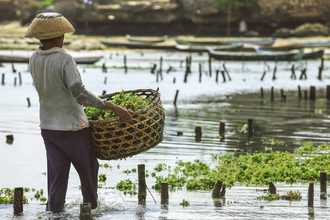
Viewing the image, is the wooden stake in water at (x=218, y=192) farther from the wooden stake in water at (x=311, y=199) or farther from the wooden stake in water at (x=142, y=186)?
the wooden stake in water at (x=311, y=199)

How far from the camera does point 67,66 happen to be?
577cm

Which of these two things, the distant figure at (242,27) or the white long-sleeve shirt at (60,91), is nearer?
the white long-sleeve shirt at (60,91)

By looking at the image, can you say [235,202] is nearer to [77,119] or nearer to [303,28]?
[77,119]

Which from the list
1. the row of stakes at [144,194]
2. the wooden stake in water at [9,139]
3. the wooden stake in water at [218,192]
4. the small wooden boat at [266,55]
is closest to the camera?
the row of stakes at [144,194]

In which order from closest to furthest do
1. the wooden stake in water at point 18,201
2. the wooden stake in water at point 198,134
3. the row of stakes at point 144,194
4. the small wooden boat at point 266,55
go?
the row of stakes at point 144,194
the wooden stake in water at point 18,201
the wooden stake in water at point 198,134
the small wooden boat at point 266,55

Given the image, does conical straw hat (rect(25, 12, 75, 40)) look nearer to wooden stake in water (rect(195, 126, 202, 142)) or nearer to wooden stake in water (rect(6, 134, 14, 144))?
wooden stake in water (rect(6, 134, 14, 144))

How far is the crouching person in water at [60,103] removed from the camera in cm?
582

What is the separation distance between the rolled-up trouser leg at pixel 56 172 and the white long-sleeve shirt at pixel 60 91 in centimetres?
19

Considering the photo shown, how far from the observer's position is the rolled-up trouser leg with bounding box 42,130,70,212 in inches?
239

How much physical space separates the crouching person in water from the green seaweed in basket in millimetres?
364

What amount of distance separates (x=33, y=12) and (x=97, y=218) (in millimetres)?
63827

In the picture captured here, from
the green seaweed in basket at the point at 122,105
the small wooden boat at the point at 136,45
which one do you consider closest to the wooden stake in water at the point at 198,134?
the green seaweed in basket at the point at 122,105

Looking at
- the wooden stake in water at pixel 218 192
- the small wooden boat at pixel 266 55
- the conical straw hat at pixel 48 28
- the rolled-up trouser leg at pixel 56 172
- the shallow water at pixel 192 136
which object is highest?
the conical straw hat at pixel 48 28

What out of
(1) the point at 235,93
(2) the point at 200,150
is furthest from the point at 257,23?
(2) the point at 200,150
